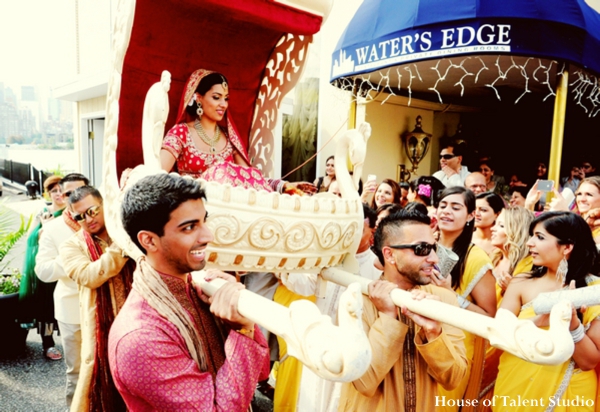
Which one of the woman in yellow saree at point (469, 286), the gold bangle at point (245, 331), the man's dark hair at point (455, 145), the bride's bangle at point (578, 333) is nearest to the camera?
the gold bangle at point (245, 331)

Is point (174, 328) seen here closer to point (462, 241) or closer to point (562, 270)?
point (562, 270)

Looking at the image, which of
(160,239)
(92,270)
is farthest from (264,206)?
(92,270)

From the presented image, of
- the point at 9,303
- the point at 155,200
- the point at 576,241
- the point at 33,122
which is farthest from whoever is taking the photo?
the point at 33,122

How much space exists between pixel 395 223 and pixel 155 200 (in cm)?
99

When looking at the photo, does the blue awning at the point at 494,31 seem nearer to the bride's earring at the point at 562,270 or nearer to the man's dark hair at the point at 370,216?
the man's dark hair at the point at 370,216

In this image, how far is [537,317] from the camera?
1.73 m

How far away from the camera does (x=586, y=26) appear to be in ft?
12.2

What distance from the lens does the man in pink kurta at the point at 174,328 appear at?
96 centimetres

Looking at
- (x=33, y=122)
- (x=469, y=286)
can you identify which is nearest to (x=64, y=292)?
(x=469, y=286)

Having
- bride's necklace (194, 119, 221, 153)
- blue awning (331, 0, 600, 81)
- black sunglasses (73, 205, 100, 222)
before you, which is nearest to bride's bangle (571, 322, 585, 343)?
bride's necklace (194, 119, 221, 153)

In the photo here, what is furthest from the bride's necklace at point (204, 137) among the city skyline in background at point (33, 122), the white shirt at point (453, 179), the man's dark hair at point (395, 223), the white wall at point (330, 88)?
the city skyline in background at point (33, 122)

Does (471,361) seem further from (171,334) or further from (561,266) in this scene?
(171,334)

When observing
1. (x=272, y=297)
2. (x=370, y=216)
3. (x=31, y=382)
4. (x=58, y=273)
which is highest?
(x=370, y=216)

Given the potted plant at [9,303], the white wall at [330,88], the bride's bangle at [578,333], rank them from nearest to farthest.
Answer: the bride's bangle at [578,333]
the potted plant at [9,303]
the white wall at [330,88]
